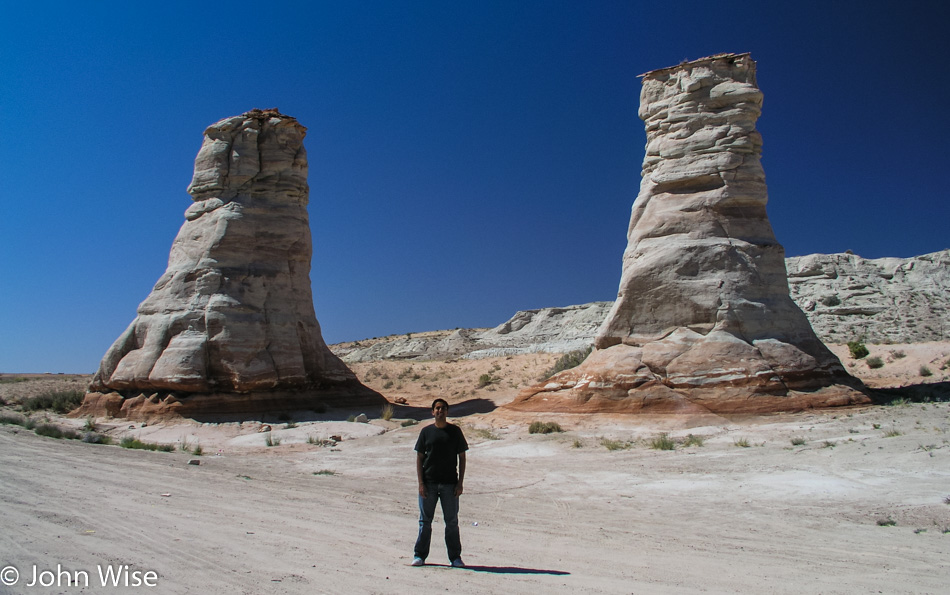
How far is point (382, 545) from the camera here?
5473 millimetres

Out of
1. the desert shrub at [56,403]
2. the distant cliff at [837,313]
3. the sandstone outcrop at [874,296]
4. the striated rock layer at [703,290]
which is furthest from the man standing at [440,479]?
the sandstone outcrop at [874,296]

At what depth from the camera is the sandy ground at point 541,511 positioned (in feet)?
14.7

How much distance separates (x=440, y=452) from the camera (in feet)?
17.0

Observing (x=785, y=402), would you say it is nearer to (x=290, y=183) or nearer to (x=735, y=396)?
(x=735, y=396)

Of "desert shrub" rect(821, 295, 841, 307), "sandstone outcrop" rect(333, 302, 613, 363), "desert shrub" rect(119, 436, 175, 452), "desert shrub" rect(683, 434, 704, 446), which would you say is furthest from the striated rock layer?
"desert shrub" rect(821, 295, 841, 307)

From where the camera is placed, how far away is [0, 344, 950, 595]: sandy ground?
449 centimetres

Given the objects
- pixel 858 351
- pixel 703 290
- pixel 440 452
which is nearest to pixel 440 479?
pixel 440 452

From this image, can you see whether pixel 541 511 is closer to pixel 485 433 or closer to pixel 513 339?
pixel 485 433

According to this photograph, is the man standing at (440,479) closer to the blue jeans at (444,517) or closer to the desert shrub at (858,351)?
the blue jeans at (444,517)

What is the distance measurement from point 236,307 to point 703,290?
12725 mm

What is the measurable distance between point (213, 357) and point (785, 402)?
1441 cm

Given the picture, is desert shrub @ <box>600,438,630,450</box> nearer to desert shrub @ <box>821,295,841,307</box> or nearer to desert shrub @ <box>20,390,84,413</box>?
desert shrub @ <box>20,390,84,413</box>

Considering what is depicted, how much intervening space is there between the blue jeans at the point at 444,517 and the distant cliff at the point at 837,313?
100 ft

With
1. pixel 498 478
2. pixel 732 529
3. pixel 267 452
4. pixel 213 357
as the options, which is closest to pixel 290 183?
pixel 213 357
